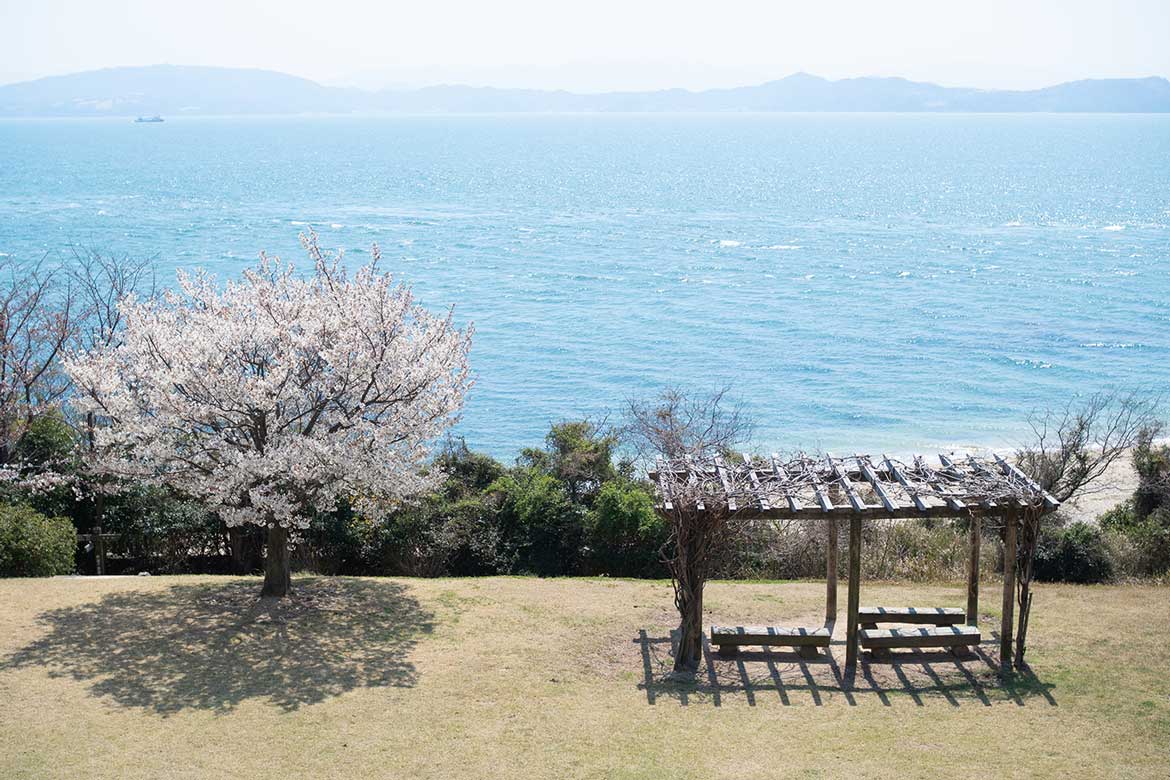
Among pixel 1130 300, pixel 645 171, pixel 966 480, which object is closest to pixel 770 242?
pixel 1130 300

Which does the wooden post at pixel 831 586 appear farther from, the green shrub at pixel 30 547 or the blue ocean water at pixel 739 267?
the blue ocean water at pixel 739 267

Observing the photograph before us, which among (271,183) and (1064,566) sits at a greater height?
(271,183)

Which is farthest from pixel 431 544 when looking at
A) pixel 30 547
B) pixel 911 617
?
pixel 911 617

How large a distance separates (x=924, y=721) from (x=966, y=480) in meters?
3.68

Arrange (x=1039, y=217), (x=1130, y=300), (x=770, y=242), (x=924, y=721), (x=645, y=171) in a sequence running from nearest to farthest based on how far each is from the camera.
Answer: (x=924, y=721) < (x=1130, y=300) < (x=770, y=242) < (x=1039, y=217) < (x=645, y=171)

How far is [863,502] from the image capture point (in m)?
16.7

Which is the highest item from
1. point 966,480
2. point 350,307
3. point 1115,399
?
point 350,307

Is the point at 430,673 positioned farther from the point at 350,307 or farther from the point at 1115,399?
the point at 1115,399

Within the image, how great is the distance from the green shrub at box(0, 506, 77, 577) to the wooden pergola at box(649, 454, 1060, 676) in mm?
Answer: 11581

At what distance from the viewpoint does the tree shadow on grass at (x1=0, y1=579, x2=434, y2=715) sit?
50.1ft

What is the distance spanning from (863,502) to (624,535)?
810cm

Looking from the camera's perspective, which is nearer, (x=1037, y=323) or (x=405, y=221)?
(x=1037, y=323)

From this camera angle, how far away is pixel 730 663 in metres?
16.8

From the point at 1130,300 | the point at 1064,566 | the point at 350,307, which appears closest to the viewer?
the point at 350,307
